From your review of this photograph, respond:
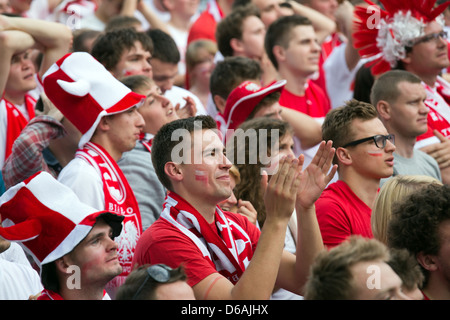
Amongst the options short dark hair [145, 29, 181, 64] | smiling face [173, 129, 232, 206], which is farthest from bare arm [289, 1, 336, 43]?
smiling face [173, 129, 232, 206]

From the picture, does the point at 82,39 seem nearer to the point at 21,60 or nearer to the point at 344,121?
the point at 21,60

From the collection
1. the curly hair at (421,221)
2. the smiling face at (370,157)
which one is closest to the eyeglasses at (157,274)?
the curly hair at (421,221)

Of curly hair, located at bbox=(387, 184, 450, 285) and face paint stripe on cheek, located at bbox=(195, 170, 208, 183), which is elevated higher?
face paint stripe on cheek, located at bbox=(195, 170, 208, 183)

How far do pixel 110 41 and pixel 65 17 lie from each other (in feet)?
6.10

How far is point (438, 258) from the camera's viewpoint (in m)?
3.44

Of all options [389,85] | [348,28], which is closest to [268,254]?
Result: [389,85]

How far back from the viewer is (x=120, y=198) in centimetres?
445

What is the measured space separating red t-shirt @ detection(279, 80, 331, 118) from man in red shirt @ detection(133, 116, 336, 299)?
2664mm

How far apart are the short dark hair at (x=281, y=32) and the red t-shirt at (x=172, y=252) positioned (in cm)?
364

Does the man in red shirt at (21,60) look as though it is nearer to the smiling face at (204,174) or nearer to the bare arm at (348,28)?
the smiling face at (204,174)

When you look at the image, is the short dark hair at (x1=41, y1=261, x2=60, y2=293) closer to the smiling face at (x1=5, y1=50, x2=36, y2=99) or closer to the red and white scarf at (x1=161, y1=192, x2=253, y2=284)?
the red and white scarf at (x1=161, y1=192, x2=253, y2=284)

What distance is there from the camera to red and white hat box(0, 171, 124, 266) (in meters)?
3.57
